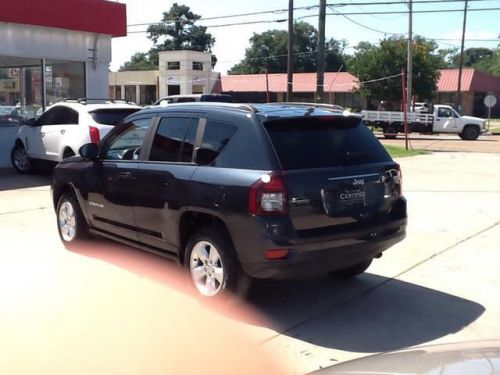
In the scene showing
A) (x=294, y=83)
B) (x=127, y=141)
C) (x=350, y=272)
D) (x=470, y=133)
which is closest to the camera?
(x=350, y=272)

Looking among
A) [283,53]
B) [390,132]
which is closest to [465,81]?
[390,132]

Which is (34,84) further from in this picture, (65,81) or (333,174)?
(333,174)

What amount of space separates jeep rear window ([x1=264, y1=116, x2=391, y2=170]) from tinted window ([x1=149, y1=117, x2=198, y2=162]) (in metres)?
0.85

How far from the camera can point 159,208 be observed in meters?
5.60

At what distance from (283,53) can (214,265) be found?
97.4m

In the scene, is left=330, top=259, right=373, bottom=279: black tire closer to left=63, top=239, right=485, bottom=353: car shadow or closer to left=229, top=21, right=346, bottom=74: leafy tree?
left=63, top=239, right=485, bottom=353: car shadow

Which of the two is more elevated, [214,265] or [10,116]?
[10,116]

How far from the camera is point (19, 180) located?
12.9 meters

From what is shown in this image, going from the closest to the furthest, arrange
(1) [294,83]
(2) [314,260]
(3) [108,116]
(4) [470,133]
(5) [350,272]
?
(2) [314,260], (5) [350,272], (3) [108,116], (4) [470,133], (1) [294,83]

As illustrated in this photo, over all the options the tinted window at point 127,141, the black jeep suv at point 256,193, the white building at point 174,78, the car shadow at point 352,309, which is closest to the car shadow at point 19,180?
the tinted window at point 127,141

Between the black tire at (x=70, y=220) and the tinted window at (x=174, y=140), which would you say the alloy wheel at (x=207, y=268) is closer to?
the tinted window at (x=174, y=140)

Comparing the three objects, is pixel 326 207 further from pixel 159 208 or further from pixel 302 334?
pixel 159 208

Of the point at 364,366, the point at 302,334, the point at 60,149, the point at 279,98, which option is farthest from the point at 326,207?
the point at 279,98

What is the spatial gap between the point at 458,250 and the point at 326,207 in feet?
10.3
